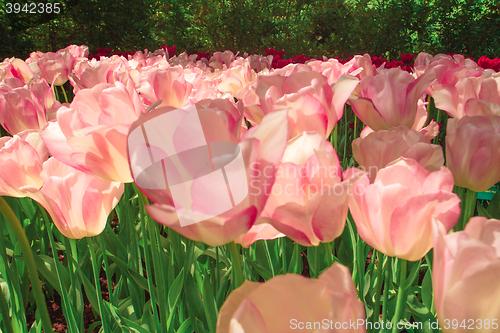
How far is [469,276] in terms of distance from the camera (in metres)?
0.34

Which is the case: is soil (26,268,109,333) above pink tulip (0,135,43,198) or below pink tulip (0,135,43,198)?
below

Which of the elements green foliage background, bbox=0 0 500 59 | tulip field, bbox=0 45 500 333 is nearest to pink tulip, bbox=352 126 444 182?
Answer: tulip field, bbox=0 45 500 333

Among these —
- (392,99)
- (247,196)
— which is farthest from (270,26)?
(247,196)

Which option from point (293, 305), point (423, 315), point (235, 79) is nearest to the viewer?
point (293, 305)

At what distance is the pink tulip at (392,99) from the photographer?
86cm

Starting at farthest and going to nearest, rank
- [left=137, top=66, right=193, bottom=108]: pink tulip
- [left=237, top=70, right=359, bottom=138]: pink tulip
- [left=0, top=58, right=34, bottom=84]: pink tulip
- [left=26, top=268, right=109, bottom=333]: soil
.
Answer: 1. [left=0, top=58, right=34, bottom=84]: pink tulip
2. [left=26, top=268, right=109, bottom=333]: soil
3. [left=137, top=66, right=193, bottom=108]: pink tulip
4. [left=237, top=70, right=359, bottom=138]: pink tulip

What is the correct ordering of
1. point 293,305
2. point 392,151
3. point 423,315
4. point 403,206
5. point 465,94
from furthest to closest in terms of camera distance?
point 465,94 < point 423,315 < point 392,151 < point 403,206 < point 293,305

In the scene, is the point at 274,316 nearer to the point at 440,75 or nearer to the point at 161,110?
the point at 161,110

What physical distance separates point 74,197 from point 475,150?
26.9 inches

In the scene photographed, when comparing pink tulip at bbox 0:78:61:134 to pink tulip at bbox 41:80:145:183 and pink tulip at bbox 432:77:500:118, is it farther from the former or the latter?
pink tulip at bbox 432:77:500:118

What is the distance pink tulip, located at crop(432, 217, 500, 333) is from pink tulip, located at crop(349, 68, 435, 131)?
0.53 metres

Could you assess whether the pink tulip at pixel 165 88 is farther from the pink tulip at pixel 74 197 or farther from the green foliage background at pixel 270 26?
the green foliage background at pixel 270 26

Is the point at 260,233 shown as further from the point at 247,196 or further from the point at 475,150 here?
the point at 475,150

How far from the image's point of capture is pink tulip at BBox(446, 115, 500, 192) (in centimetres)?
64
